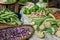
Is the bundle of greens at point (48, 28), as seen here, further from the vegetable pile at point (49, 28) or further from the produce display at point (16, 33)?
the produce display at point (16, 33)

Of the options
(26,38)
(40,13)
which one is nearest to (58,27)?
(26,38)

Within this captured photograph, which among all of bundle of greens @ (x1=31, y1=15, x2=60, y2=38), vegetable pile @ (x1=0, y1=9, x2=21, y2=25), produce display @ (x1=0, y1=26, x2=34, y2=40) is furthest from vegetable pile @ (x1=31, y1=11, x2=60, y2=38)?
vegetable pile @ (x1=0, y1=9, x2=21, y2=25)

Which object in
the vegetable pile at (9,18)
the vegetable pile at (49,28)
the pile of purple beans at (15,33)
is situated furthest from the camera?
the vegetable pile at (9,18)

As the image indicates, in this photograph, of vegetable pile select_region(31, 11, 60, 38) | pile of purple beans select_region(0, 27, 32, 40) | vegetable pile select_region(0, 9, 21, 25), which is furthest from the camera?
vegetable pile select_region(0, 9, 21, 25)

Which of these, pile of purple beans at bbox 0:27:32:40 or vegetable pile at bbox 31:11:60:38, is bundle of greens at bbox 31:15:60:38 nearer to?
vegetable pile at bbox 31:11:60:38

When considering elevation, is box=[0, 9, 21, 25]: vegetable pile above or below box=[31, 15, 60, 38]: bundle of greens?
below

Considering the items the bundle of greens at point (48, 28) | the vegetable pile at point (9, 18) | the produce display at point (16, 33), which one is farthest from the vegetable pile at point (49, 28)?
the vegetable pile at point (9, 18)

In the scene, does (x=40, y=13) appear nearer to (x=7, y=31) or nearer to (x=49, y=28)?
(x=49, y=28)

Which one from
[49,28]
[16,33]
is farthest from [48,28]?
[16,33]
